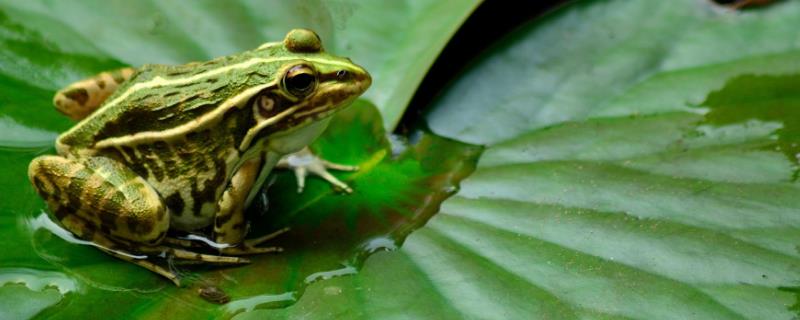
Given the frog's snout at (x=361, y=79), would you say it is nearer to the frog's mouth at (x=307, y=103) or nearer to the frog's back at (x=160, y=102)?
the frog's mouth at (x=307, y=103)

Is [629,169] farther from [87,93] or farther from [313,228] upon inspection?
[87,93]

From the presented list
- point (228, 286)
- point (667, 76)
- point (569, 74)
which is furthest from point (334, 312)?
point (667, 76)

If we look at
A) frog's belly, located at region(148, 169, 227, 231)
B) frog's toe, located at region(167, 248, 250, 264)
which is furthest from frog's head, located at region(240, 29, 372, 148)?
frog's toe, located at region(167, 248, 250, 264)

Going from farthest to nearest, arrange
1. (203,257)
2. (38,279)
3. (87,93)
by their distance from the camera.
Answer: (87,93)
(203,257)
(38,279)

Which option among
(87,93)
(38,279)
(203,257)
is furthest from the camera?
(87,93)

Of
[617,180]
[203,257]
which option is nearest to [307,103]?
[203,257]

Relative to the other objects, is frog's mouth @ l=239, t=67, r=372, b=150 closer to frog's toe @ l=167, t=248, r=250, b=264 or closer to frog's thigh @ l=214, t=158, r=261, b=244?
frog's thigh @ l=214, t=158, r=261, b=244

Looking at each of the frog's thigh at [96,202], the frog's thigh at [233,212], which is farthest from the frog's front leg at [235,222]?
the frog's thigh at [96,202]
